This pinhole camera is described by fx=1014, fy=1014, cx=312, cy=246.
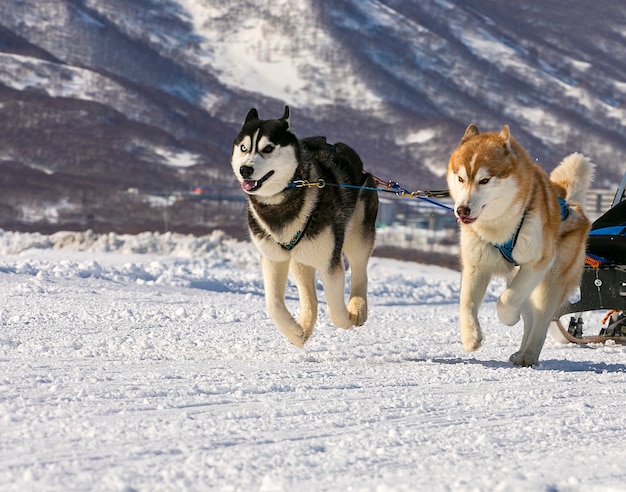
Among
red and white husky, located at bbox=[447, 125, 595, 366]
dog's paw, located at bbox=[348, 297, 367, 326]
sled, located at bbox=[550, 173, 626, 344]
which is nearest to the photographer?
red and white husky, located at bbox=[447, 125, 595, 366]

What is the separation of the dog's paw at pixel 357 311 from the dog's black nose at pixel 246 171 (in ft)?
3.11

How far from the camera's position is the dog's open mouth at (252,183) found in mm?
3832

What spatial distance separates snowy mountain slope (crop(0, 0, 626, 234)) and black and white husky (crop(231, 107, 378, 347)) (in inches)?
2125

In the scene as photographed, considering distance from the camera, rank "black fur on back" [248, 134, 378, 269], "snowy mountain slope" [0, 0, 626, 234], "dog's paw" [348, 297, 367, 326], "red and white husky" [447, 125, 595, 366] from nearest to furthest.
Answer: "red and white husky" [447, 125, 595, 366] → "black fur on back" [248, 134, 378, 269] → "dog's paw" [348, 297, 367, 326] → "snowy mountain slope" [0, 0, 626, 234]

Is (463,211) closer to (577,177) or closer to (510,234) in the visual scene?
(510,234)

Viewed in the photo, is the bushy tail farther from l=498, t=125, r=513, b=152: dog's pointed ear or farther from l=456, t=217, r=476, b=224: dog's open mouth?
l=456, t=217, r=476, b=224: dog's open mouth

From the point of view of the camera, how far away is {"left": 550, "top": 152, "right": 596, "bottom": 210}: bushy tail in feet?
14.7

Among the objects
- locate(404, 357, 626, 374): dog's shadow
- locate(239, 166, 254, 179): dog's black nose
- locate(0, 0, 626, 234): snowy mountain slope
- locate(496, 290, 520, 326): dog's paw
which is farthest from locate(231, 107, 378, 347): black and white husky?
locate(0, 0, 626, 234): snowy mountain slope

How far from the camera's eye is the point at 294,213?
3.95m

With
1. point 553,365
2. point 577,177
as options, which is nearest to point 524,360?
point 553,365

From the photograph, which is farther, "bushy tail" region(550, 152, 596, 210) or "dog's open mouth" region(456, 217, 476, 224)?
"bushy tail" region(550, 152, 596, 210)

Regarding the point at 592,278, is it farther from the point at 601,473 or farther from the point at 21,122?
the point at 21,122

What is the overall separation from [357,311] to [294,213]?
0.72m

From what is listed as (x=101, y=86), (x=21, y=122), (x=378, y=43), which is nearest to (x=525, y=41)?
(x=378, y=43)
